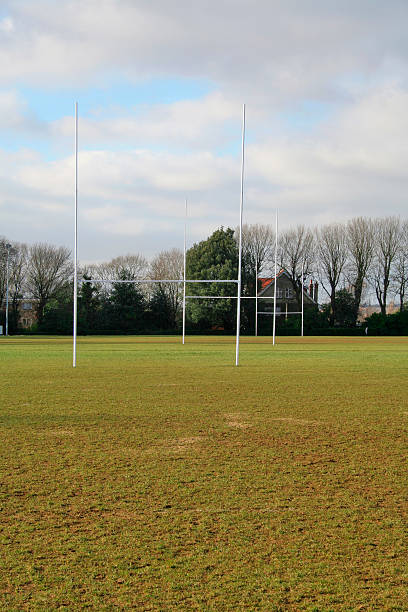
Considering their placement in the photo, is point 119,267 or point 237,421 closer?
point 237,421

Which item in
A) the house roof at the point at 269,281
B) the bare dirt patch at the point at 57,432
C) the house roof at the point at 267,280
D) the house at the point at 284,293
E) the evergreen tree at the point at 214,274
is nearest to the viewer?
the bare dirt patch at the point at 57,432

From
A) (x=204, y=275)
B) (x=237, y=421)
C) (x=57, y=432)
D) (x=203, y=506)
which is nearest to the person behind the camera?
(x=203, y=506)

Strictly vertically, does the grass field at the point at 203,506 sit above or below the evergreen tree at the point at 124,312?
below

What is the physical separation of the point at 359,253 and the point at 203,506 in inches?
2387

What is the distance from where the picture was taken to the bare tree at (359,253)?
2447 inches

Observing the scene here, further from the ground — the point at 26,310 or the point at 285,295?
the point at 285,295

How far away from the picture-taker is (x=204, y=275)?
52.8 m

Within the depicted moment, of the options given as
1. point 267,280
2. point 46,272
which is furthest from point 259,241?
point 46,272

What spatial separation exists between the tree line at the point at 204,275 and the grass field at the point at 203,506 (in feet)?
138

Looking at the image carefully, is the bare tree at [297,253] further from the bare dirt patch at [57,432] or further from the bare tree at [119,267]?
the bare dirt patch at [57,432]

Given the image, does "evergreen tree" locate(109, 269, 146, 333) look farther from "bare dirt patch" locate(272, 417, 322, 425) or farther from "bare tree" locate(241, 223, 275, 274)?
"bare dirt patch" locate(272, 417, 322, 425)

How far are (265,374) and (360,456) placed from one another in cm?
994

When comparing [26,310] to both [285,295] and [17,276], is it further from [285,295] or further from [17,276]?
[285,295]

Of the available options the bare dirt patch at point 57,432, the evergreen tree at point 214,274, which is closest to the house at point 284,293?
the evergreen tree at point 214,274
